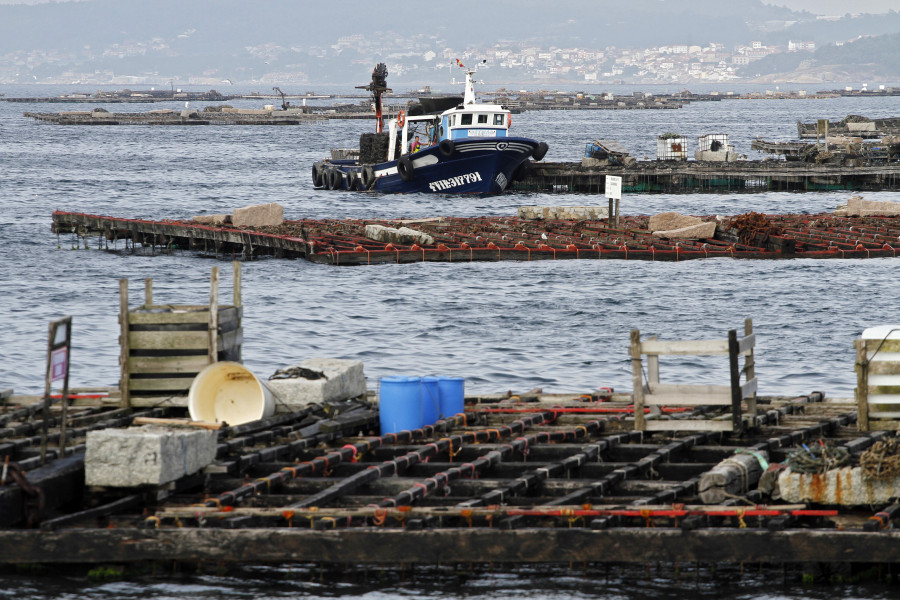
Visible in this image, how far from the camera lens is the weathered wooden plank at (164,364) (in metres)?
14.5

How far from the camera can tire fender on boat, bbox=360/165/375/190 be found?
61719 millimetres

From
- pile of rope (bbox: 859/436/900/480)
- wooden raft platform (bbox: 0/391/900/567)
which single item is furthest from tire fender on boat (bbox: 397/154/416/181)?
pile of rope (bbox: 859/436/900/480)

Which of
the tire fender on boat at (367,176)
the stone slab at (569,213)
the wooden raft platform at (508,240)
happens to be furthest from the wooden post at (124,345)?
the tire fender on boat at (367,176)

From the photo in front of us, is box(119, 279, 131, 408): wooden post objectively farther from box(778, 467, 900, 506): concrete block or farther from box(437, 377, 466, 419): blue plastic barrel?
box(778, 467, 900, 506): concrete block

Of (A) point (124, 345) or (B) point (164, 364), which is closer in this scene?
(A) point (124, 345)

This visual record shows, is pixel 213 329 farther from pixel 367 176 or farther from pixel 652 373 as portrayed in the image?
pixel 367 176

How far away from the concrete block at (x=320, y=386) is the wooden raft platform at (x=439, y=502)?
0.41m

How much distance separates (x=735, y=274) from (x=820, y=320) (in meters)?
5.60

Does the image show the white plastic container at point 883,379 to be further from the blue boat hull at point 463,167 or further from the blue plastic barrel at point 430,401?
the blue boat hull at point 463,167

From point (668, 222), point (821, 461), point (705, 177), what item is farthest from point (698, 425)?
point (705, 177)

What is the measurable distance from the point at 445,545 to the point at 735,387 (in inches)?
177

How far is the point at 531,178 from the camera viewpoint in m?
64.1

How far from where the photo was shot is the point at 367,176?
203 feet

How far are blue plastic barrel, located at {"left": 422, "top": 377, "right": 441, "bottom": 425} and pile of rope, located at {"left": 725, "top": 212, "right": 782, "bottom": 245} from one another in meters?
22.5
